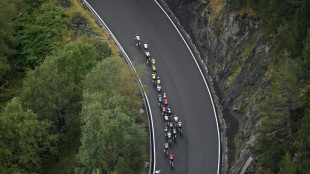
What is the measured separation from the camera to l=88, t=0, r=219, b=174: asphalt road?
65.9 m

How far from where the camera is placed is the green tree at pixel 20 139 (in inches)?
2483

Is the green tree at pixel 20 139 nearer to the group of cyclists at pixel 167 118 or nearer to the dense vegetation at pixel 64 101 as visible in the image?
the dense vegetation at pixel 64 101

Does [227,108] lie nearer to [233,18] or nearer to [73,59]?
[233,18]

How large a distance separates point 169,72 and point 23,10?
989 inches

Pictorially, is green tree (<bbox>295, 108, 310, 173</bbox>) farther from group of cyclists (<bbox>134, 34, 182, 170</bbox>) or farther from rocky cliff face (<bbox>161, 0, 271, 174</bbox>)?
group of cyclists (<bbox>134, 34, 182, 170</bbox>)

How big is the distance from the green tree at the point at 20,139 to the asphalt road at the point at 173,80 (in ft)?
49.2

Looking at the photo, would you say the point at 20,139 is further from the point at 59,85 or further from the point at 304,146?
the point at 304,146

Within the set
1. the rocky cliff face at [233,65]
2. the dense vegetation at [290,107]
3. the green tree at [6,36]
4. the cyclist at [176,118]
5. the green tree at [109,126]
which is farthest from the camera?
the green tree at [6,36]

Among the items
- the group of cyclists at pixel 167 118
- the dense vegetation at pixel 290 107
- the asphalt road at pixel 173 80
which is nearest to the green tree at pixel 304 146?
the dense vegetation at pixel 290 107

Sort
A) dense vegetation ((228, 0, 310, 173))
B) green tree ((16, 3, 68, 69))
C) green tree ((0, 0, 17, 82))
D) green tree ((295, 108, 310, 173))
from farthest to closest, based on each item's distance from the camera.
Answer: green tree ((16, 3, 68, 69)), green tree ((0, 0, 17, 82)), dense vegetation ((228, 0, 310, 173)), green tree ((295, 108, 310, 173))

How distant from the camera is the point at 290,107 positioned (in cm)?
4938

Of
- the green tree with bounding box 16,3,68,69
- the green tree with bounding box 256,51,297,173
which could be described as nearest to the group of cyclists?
the green tree with bounding box 16,3,68,69

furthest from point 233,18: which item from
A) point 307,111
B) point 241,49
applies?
point 307,111

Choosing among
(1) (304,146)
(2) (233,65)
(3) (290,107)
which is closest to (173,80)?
(2) (233,65)
